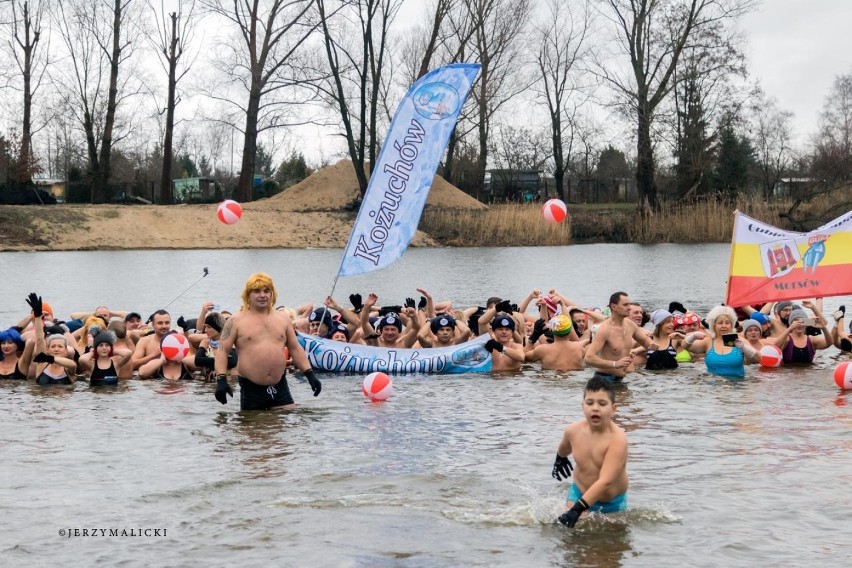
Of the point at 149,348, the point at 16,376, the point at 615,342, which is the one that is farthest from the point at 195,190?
the point at 615,342

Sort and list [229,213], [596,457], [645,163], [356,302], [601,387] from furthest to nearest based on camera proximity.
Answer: [645,163], [229,213], [356,302], [596,457], [601,387]

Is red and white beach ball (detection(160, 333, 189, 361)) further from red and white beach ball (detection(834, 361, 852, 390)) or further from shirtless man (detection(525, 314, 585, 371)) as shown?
red and white beach ball (detection(834, 361, 852, 390))

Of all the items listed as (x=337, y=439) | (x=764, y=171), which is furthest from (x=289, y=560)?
(x=764, y=171)

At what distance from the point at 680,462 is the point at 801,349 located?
226 inches

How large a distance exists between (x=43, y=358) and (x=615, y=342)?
6262 mm

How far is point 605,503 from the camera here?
280 inches

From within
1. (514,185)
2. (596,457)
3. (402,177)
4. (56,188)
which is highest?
(514,185)

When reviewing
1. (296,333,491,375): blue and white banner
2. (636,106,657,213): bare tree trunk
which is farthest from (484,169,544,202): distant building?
(296,333,491,375): blue and white banner

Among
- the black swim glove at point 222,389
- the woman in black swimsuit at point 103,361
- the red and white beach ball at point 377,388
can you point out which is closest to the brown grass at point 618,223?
the red and white beach ball at point 377,388

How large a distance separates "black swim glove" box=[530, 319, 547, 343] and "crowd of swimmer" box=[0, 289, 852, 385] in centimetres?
2

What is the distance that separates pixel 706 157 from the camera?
162 feet

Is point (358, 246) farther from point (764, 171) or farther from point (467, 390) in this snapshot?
point (764, 171)

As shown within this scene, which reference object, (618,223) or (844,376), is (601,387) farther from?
(618,223)

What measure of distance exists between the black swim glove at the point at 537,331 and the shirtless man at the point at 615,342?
2.53 m
